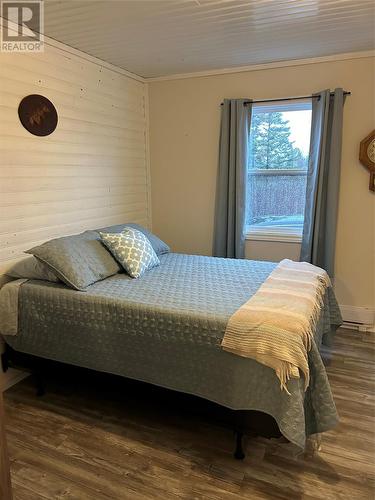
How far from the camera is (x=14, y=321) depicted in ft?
7.91

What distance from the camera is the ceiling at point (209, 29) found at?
2258 millimetres

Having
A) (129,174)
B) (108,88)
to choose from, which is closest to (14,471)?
(129,174)

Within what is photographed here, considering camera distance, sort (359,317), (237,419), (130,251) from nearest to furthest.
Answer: (237,419)
(130,251)
(359,317)

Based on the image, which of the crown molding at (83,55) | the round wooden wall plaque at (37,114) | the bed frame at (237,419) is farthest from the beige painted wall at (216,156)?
the bed frame at (237,419)

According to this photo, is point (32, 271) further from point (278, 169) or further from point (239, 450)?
point (278, 169)

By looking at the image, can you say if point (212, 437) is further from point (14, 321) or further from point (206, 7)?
point (206, 7)

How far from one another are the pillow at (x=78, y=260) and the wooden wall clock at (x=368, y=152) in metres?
2.30

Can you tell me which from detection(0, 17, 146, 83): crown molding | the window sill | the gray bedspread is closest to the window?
the window sill

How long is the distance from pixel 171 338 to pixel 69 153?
72.9 inches

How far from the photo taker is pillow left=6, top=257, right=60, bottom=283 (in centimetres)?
244

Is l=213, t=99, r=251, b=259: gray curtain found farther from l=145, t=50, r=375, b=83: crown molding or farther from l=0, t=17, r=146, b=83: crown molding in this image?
l=0, t=17, r=146, b=83: crown molding

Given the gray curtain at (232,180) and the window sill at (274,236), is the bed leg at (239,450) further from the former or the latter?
the window sill at (274,236)

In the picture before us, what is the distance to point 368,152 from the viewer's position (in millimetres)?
3201

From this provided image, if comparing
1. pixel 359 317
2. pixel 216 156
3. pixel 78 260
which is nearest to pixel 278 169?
pixel 216 156
